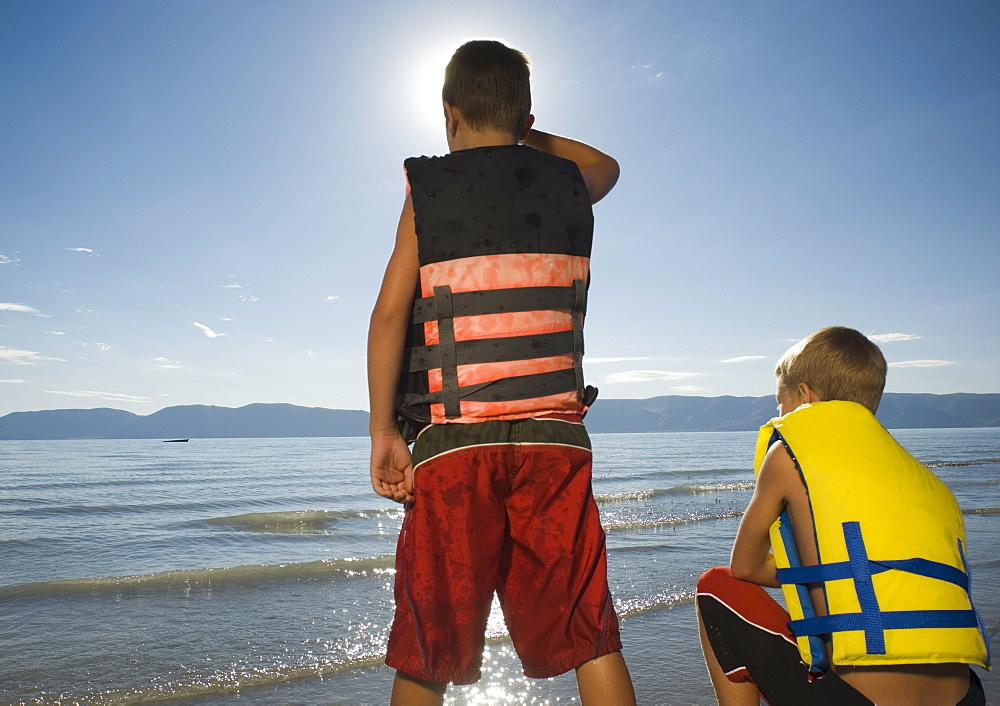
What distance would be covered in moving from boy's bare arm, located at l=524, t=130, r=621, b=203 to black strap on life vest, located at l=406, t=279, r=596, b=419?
584mm

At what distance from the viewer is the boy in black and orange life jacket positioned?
5.40 feet

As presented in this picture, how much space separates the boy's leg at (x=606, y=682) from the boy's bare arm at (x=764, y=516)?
1.76 ft

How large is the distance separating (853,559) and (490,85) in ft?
5.36

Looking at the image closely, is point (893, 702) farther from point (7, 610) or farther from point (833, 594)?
point (7, 610)

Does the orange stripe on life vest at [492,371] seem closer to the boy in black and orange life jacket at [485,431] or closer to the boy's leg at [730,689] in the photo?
the boy in black and orange life jacket at [485,431]

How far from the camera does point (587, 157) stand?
85.1 inches

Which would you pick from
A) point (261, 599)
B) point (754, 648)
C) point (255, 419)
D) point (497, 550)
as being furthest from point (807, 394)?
point (255, 419)

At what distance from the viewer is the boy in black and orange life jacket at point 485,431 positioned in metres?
1.64

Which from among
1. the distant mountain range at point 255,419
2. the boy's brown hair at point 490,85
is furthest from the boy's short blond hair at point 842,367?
the distant mountain range at point 255,419

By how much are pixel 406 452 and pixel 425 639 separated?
48 centimetres

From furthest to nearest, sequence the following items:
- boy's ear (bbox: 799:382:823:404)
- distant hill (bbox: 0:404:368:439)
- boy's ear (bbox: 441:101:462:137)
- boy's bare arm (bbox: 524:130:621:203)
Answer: distant hill (bbox: 0:404:368:439)
boy's bare arm (bbox: 524:130:621:203)
boy's ear (bbox: 799:382:823:404)
boy's ear (bbox: 441:101:462:137)

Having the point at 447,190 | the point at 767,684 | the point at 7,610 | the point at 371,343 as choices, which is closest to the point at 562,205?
the point at 447,190

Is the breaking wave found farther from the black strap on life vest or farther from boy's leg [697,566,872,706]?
the black strap on life vest

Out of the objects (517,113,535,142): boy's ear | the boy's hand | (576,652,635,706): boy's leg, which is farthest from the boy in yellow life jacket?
(517,113,535,142): boy's ear
